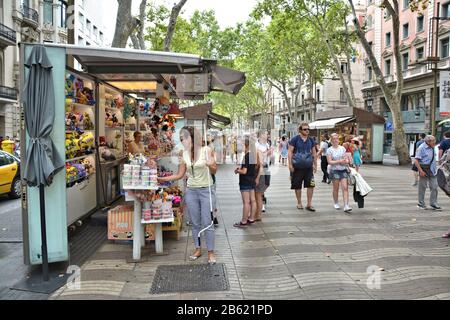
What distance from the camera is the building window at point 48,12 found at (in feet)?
125

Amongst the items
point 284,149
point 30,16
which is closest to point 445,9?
point 284,149

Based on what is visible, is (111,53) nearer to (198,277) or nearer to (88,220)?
(198,277)

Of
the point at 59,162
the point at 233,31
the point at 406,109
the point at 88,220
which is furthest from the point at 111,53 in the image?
the point at 406,109

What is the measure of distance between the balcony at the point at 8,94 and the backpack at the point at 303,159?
91.0 ft

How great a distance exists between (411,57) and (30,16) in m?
31.6

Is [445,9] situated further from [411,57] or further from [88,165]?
[88,165]

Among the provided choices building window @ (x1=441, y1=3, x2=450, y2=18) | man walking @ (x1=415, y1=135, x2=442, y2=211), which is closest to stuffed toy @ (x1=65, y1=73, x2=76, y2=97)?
man walking @ (x1=415, y1=135, x2=442, y2=211)

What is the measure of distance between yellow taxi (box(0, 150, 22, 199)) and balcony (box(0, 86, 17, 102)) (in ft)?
69.8

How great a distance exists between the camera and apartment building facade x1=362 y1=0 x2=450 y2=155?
32031 mm

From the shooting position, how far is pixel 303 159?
8.85 meters

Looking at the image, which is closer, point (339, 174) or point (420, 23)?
point (339, 174)

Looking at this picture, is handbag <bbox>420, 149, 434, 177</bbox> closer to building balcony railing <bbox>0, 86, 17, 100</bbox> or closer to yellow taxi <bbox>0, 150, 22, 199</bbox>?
yellow taxi <bbox>0, 150, 22, 199</bbox>

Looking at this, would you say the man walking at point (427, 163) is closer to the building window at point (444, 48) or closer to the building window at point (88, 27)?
the building window at point (444, 48)

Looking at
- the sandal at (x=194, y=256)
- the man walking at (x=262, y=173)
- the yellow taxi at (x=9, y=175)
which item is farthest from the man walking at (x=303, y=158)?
the yellow taxi at (x=9, y=175)
